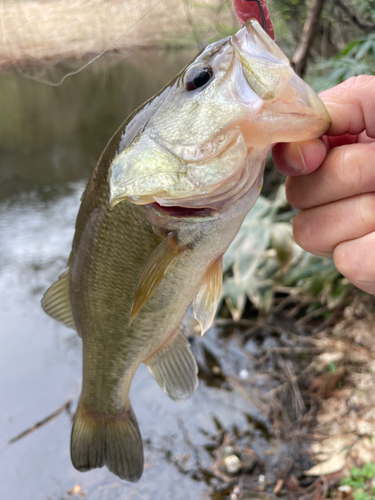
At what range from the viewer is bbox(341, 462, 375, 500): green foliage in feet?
5.54

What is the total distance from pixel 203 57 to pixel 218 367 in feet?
7.37

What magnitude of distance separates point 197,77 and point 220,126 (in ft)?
0.38

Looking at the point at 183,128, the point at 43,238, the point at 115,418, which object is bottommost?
the point at 43,238

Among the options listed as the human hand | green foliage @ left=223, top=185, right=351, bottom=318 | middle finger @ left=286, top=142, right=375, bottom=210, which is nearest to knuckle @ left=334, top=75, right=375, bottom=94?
the human hand

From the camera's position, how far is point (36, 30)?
1.77 m

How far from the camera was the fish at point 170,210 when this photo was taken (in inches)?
24.4

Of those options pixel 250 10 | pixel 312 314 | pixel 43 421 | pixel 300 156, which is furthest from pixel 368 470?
pixel 250 10

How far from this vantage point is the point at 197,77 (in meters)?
0.67

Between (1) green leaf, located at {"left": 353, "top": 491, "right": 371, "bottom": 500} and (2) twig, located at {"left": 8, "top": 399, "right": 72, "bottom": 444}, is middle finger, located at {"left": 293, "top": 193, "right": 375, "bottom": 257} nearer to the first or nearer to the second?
(1) green leaf, located at {"left": 353, "top": 491, "right": 371, "bottom": 500}

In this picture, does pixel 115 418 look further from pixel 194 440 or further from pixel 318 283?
pixel 318 283

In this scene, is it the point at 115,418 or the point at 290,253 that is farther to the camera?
the point at 290,253

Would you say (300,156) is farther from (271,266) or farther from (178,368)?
(271,266)

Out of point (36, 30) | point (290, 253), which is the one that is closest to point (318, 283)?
point (290, 253)

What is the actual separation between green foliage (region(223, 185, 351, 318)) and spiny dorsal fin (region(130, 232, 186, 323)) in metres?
1.41
